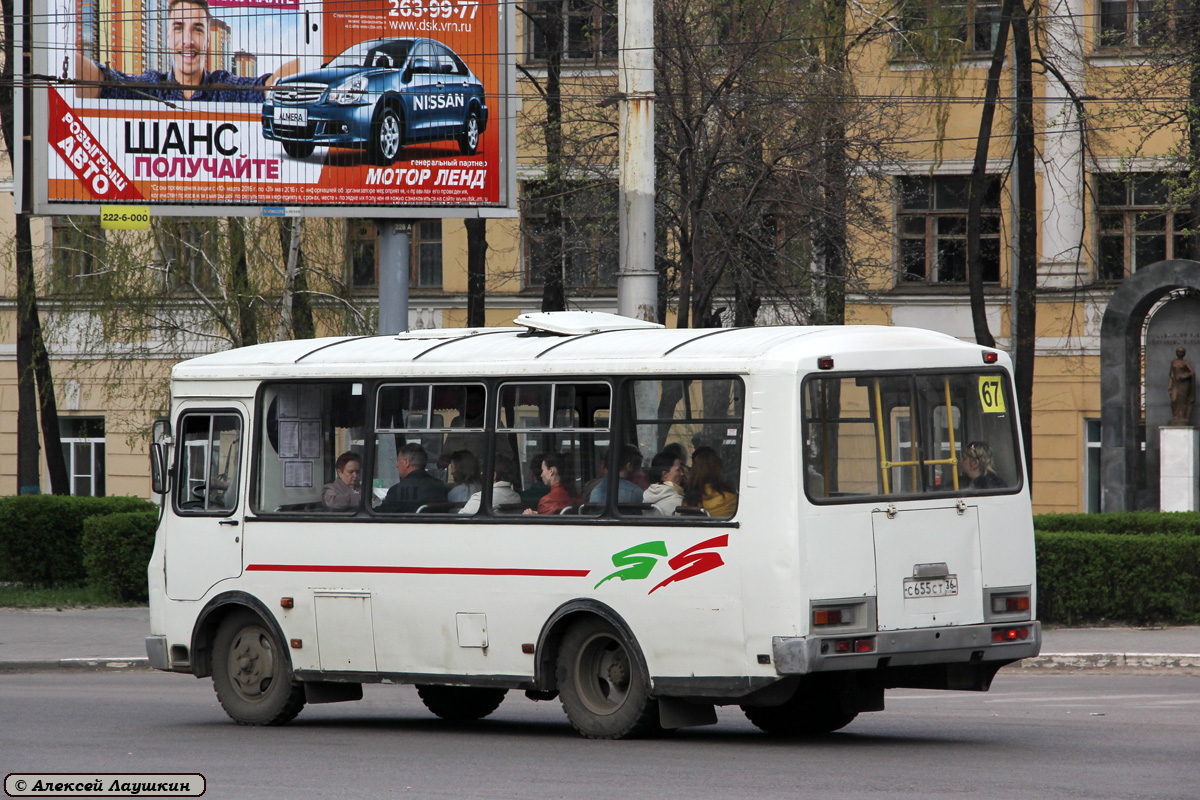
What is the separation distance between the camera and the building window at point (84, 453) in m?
37.2

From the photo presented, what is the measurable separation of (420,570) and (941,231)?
22.5 m

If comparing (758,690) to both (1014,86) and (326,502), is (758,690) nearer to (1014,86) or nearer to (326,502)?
(326,502)

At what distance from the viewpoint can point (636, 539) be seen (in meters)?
10.8

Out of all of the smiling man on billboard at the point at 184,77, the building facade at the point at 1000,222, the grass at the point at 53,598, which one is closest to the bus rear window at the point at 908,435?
the smiling man on billboard at the point at 184,77

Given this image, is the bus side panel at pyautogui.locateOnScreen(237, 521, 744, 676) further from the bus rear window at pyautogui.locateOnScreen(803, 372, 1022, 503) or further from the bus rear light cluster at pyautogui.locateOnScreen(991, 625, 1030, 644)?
the bus rear light cluster at pyautogui.locateOnScreen(991, 625, 1030, 644)

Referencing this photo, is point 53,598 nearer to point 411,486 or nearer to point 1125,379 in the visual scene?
point 411,486

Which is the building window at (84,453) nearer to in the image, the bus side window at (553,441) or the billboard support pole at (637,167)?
the billboard support pole at (637,167)

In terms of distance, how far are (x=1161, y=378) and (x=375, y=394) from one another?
15661 mm

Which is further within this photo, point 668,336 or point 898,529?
point 668,336

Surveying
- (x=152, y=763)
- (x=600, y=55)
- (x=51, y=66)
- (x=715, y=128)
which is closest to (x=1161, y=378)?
(x=715, y=128)

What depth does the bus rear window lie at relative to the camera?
10359 millimetres

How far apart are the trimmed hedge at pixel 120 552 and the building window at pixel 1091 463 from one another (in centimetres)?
1698

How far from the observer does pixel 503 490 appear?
11516 millimetres

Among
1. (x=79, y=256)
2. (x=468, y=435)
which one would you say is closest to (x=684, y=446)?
(x=468, y=435)
